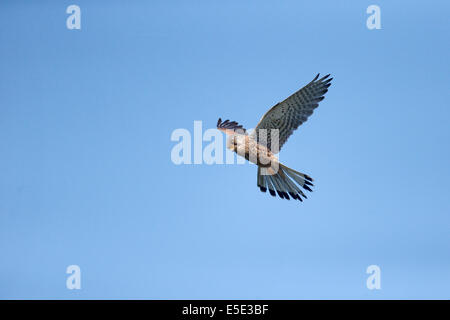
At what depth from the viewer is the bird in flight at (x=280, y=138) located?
6.58 m

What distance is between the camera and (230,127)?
7.46m

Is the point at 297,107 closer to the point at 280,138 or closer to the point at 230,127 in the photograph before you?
the point at 280,138

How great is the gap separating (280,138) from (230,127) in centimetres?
105

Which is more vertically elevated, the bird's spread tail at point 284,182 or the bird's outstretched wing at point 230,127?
the bird's outstretched wing at point 230,127

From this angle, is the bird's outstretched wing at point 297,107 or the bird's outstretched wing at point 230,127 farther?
the bird's outstretched wing at point 230,127

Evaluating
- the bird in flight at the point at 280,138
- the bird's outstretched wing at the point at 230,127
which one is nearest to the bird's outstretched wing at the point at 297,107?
the bird in flight at the point at 280,138

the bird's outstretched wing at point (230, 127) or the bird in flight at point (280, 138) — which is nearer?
the bird in flight at point (280, 138)

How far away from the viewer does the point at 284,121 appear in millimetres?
6652

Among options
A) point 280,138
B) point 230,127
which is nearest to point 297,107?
point 280,138

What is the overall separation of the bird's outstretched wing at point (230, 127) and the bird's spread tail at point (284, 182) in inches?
28.3

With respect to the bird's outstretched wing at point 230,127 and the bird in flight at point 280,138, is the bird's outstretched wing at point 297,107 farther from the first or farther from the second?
the bird's outstretched wing at point 230,127

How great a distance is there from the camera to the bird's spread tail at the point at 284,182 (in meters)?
6.70

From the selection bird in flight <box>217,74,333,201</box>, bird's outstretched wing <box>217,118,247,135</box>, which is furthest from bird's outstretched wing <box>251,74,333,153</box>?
bird's outstretched wing <box>217,118,247,135</box>
